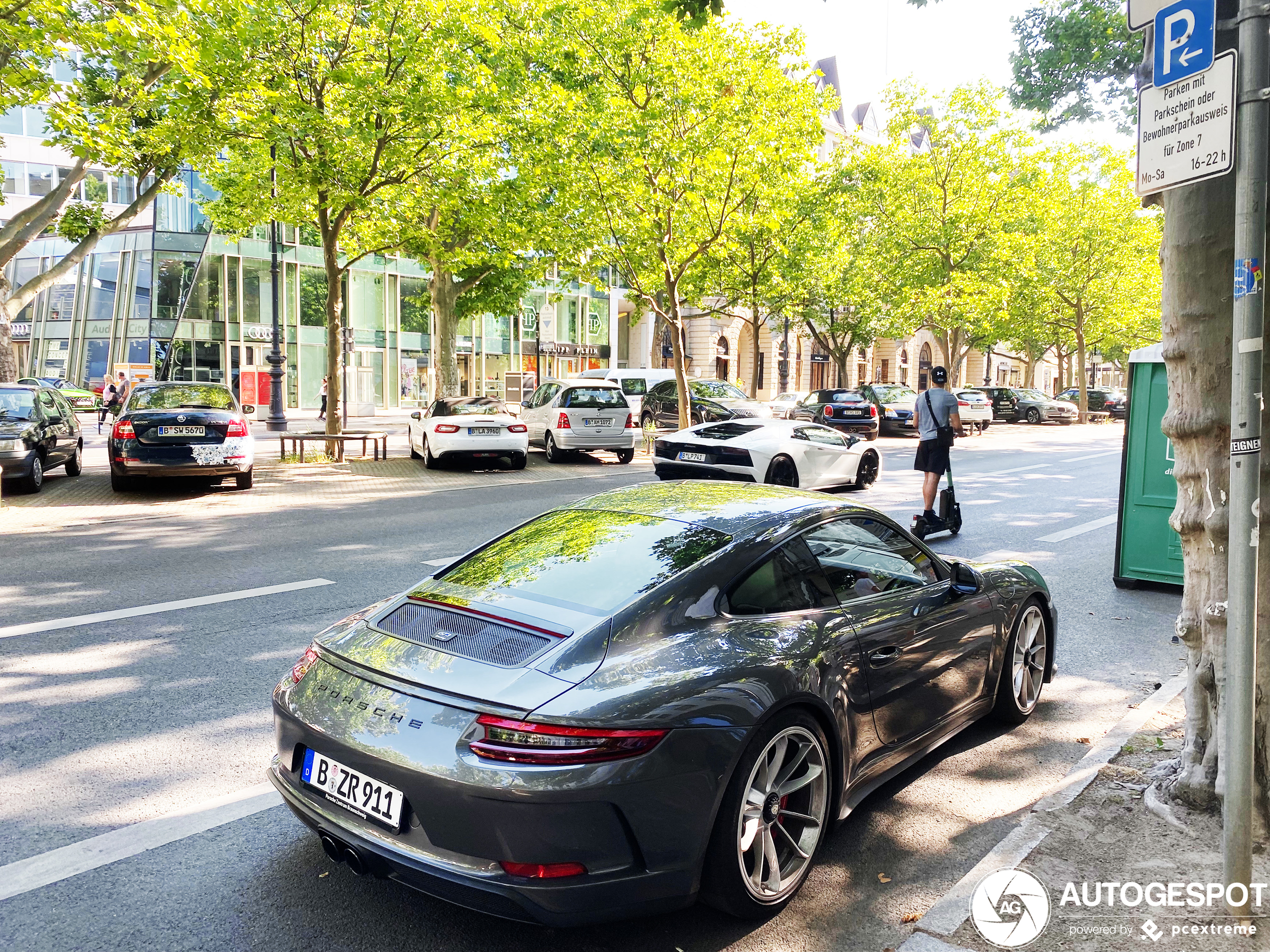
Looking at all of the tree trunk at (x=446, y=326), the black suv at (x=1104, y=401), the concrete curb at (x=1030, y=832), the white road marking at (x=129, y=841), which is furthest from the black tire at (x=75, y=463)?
the black suv at (x=1104, y=401)

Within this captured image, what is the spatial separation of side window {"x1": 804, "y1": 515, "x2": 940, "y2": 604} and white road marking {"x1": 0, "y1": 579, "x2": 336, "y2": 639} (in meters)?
5.01

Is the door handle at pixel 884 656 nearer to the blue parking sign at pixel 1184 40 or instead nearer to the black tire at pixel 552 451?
the blue parking sign at pixel 1184 40

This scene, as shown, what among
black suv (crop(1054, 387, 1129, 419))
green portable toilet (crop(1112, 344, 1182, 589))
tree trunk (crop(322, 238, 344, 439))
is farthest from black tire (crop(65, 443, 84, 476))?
black suv (crop(1054, 387, 1129, 419))

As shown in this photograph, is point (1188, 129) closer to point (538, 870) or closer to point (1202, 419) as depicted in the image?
point (1202, 419)

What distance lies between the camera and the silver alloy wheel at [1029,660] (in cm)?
493

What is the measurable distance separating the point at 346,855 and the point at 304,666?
730mm

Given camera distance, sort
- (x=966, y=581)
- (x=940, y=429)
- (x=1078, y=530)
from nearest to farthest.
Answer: (x=966, y=581), (x=940, y=429), (x=1078, y=530)

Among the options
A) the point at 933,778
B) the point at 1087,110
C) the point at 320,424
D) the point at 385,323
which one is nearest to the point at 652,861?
the point at 933,778

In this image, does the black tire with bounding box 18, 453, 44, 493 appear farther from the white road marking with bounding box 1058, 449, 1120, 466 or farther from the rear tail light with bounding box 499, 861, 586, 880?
the white road marking with bounding box 1058, 449, 1120, 466

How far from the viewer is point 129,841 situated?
3594 mm

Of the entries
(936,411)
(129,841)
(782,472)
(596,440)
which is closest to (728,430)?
(782,472)

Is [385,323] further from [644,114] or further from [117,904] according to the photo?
[117,904]

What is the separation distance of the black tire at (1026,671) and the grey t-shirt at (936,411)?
583 cm

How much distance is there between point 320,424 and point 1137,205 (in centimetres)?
3297
